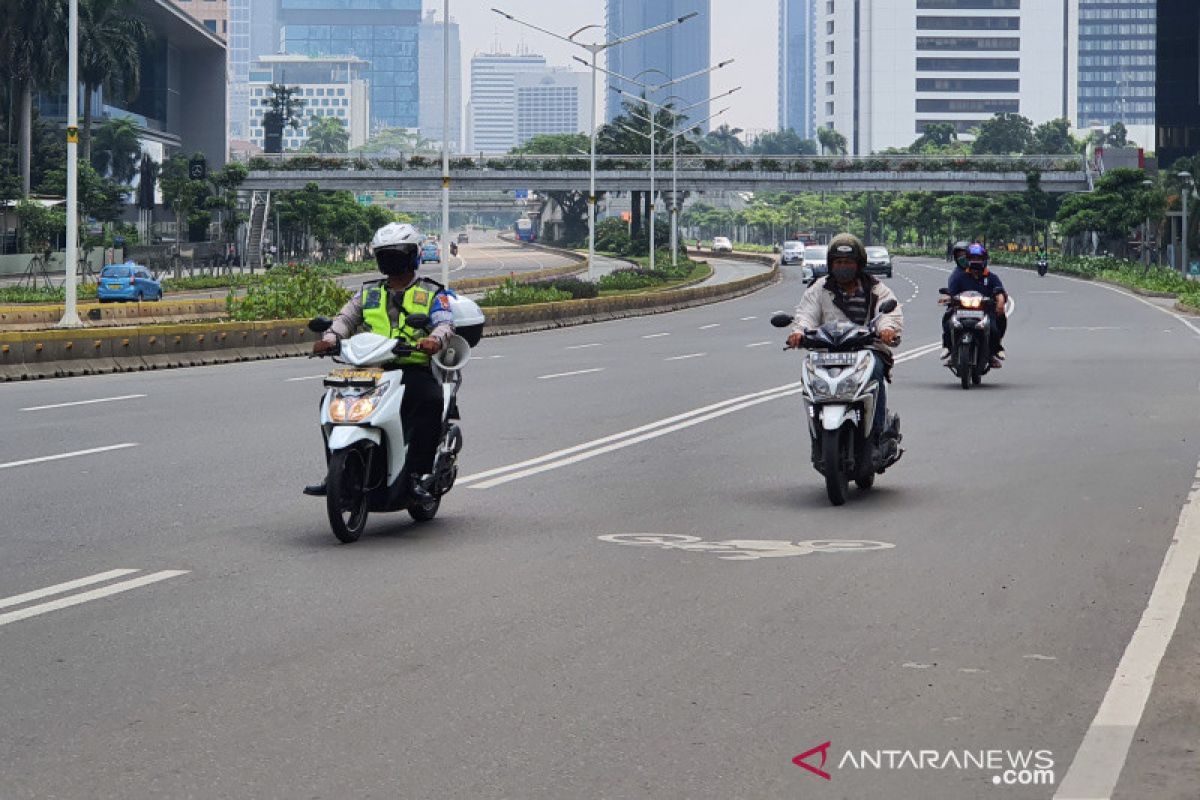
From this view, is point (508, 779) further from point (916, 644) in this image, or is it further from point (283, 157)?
point (283, 157)

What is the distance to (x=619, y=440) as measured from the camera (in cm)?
1716

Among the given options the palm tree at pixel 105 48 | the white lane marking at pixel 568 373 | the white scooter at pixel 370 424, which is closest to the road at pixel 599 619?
the white scooter at pixel 370 424

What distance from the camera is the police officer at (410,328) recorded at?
11.2m

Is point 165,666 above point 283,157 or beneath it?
beneath

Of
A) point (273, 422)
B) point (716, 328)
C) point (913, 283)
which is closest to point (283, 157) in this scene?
point (913, 283)

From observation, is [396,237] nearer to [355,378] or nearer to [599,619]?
[355,378]

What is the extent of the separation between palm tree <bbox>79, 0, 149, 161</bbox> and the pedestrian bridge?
42.0 ft

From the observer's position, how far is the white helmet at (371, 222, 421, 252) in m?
11.1

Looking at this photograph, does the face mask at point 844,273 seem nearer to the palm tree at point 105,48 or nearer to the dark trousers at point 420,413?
the dark trousers at point 420,413

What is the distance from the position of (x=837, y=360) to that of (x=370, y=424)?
351 cm

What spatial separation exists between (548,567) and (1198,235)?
299 feet

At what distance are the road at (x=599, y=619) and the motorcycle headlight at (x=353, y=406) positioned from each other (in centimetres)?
72

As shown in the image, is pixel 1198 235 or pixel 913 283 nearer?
pixel 913 283

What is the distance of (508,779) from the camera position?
5.90 metres
